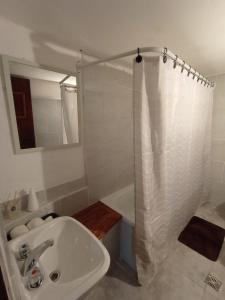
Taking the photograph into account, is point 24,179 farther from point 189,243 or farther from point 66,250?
point 189,243

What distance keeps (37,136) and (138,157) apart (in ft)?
2.59

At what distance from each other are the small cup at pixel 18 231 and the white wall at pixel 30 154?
0.23m

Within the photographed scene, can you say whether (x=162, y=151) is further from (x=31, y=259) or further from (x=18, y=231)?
(x=18, y=231)

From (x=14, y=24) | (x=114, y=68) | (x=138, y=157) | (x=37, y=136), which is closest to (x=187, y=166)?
(x=138, y=157)

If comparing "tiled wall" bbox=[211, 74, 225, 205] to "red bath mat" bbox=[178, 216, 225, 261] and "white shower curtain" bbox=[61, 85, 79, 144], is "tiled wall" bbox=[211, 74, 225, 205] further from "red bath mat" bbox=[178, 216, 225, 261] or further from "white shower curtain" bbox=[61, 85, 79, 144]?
"white shower curtain" bbox=[61, 85, 79, 144]

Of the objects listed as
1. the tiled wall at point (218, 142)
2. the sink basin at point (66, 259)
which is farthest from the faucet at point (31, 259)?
the tiled wall at point (218, 142)

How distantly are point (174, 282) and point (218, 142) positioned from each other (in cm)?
187

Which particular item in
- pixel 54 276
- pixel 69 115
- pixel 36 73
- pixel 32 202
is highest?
pixel 36 73

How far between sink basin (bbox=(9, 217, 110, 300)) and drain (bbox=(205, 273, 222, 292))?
3.80 feet

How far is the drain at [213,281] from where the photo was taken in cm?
134

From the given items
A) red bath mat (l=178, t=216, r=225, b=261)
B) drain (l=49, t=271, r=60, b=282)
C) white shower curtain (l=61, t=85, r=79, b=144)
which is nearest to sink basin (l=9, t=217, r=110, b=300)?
drain (l=49, t=271, r=60, b=282)

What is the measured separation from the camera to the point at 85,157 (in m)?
1.56

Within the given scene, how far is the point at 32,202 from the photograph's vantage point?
3.91 ft

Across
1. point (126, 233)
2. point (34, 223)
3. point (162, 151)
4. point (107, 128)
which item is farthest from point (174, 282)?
point (107, 128)
